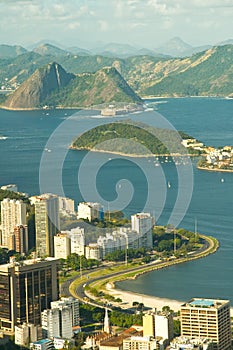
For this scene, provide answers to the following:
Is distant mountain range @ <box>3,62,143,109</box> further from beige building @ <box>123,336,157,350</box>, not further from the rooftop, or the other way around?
beige building @ <box>123,336,157,350</box>

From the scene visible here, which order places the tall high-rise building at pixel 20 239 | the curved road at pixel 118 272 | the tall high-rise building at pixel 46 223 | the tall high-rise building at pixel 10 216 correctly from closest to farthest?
1. the curved road at pixel 118 272
2. the tall high-rise building at pixel 46 223
3. the tall high-rise building at pixel 20 239
4. the tall high-rise building at pixel 10 216

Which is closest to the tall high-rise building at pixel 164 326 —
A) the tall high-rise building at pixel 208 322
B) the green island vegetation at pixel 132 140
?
the tall high-rise building at pixel 208 322

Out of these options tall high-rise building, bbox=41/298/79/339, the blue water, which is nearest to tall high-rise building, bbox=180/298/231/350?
tall high-rise building, bbox=41/298/79/339

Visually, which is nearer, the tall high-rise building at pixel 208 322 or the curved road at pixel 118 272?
the tall high-rise building at pixel 208 322

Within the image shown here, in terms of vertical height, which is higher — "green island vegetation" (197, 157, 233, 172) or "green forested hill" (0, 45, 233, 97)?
"green forested hill" (0, 45, 233, 97)

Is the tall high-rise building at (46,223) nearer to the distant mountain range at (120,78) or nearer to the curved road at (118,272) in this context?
the curved road at (118,272)

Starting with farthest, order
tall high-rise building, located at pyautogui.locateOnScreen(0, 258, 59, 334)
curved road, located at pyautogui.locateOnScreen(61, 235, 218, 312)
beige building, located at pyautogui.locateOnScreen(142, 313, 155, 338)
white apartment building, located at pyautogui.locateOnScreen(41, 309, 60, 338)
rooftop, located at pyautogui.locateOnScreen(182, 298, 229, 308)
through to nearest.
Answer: curved road, located at pyautogui.locateOnScreen(61, 235, 218, 312)
tall high-rise building, located at pyautogui.locateOnScreen(0, 258, 59, 334)
white apartment building, located at pyautogui.locateOnScreen(41, 309, 60, 338)
beige building, located at pyautogui.locateOnScreen(142, 313, 155, 338)
rooftop, located at pyautogui.locateOnScreen(182, 298, 229, 308)

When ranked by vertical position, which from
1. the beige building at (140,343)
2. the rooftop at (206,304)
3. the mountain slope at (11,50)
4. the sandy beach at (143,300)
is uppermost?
the mountain slope at (11,50)

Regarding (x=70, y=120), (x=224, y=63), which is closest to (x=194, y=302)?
(x=70, y=120)

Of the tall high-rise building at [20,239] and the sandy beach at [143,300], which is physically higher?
the tall high-rise building at [20,239]
